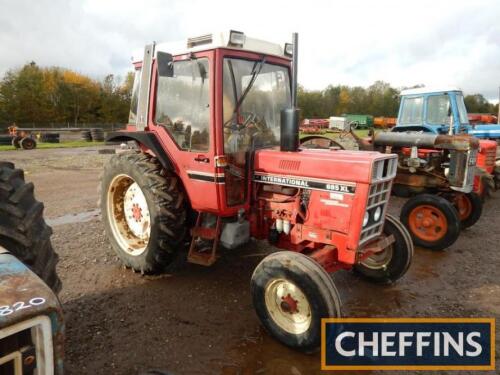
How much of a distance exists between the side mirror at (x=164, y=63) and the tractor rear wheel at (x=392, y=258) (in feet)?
8.66

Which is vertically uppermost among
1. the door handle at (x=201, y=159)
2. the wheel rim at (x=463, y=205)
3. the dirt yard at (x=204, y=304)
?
the door handle at (x=201, y=159)

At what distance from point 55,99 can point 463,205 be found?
50.4m

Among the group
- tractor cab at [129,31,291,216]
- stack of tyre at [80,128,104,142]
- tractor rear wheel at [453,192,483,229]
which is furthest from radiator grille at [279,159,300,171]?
stack of tyre at [80,128,104,142]

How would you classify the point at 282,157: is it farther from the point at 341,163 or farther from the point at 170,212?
the point at 170,212

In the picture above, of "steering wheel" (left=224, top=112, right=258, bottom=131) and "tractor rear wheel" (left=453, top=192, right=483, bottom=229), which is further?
"tractor rear wheel" (left=453, top=192, right=483, bottom=229)

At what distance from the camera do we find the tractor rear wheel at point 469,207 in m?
6.07

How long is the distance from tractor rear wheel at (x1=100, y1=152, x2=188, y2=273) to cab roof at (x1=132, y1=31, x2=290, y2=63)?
45.5 inches

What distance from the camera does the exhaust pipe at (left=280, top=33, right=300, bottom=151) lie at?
11.4ft

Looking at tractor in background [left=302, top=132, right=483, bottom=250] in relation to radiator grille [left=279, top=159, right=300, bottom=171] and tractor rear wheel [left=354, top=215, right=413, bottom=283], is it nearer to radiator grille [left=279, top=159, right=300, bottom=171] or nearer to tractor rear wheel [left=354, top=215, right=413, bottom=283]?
tractor rear wheel [left=354, top=215, right=413, bottom=283]

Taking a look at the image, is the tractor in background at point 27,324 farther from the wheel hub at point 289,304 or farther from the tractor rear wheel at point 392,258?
the tractor rear wheel at point 392,258

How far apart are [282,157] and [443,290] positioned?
2.29 meters

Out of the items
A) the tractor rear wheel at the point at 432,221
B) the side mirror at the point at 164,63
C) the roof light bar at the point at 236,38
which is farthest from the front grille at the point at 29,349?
the tractor rear wheel at the point at 432,221

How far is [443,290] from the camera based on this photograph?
4.06 metres

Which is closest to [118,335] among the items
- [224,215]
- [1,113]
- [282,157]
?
[224,215]
